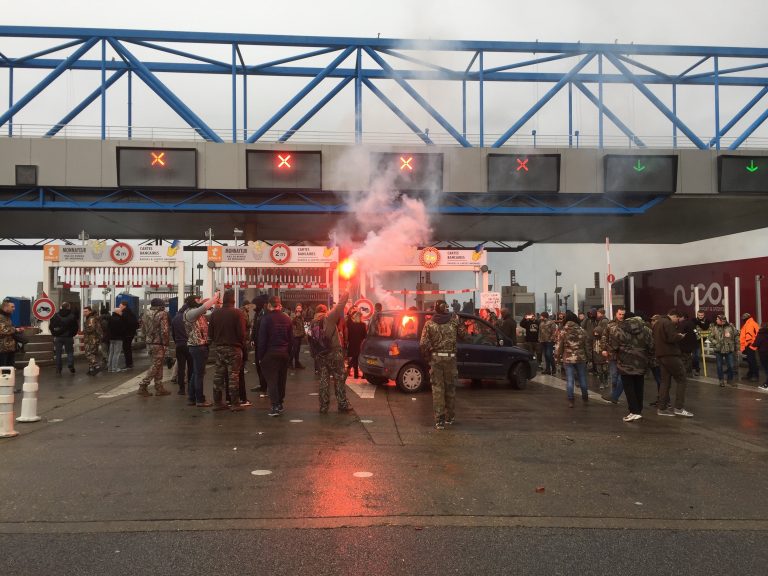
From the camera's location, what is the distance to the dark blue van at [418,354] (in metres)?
11.4

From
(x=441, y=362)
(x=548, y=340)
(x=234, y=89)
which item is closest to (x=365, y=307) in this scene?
(x=548, y=340)

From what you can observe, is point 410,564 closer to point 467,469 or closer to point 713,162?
point 467,469

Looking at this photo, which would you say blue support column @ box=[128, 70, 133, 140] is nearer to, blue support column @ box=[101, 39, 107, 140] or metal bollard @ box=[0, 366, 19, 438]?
blue support column @ box=[101, 39, 107, 140]

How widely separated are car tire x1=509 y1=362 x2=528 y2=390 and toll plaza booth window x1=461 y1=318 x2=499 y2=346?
A: 569 millimetres

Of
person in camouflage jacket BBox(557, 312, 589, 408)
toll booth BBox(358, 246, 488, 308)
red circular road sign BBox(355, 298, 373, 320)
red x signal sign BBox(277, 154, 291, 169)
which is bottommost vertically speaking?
person in camouflage jacket BBox(557, 312, 589, 408)

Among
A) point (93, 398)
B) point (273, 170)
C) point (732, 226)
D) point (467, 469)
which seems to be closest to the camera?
point (467, 469)

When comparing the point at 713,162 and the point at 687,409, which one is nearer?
the point at 687,409

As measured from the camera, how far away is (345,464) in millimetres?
6008

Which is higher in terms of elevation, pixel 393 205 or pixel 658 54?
pixel 658 54

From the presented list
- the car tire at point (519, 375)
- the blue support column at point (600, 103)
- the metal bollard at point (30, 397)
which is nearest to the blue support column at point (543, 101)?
the blue support column at point (600, 103)

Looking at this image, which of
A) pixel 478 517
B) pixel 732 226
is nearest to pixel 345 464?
pixel 478 517

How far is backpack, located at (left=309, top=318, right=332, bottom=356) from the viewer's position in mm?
8969

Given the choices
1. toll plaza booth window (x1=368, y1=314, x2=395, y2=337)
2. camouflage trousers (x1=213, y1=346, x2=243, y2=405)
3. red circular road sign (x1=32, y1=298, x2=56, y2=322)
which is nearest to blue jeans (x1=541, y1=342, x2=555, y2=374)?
toll plaza booth window (x1=368, y1=314, x2=395, y2=337)

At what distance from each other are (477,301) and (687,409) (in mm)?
9556
